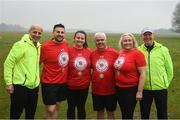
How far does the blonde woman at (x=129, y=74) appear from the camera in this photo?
712cm

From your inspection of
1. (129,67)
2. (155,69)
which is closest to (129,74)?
(129,67)

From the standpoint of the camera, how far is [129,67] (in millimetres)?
7117

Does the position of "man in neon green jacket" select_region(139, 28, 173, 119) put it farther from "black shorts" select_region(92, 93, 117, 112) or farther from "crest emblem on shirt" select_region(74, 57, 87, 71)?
"crest emblem on shirt" select_region(74, 57, 87, 71)

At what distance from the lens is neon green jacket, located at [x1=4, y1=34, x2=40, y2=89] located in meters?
6.99

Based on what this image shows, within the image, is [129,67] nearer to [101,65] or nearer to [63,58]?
[101,65]

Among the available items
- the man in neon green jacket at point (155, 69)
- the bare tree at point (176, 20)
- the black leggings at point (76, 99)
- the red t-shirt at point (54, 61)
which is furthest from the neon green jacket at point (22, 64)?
the bare tree at point (176, 20)

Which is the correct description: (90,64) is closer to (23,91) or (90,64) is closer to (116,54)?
(116,54)

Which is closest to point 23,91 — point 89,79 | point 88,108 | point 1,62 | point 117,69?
point 89,79

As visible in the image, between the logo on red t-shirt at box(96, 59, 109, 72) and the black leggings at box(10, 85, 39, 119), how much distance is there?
142 centimetres

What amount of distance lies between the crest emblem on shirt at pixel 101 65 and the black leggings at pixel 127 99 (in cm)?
55

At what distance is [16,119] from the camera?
7383mm

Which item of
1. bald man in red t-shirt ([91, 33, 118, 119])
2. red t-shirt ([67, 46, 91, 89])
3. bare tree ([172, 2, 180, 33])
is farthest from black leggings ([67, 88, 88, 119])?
bare tree ([172, 2, 180, 33])

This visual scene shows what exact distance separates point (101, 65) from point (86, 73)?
416 millimetres

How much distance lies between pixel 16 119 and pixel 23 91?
0.70 metres
